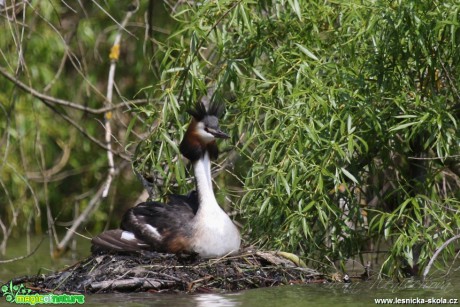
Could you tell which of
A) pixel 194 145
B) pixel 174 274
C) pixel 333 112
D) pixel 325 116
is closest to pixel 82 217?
pixel 194 145

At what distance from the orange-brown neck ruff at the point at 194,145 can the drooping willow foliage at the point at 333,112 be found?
15 centimetres

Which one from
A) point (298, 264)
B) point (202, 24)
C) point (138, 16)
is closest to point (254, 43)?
point (202, 24)

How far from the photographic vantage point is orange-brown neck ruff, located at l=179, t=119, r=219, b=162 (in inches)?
345

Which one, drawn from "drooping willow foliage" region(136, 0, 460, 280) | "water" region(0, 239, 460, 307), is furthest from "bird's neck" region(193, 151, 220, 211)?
"water" region(0, 239, 460, 307)

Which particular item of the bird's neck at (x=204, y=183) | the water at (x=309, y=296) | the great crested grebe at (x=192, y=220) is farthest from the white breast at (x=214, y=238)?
the water at (x=309, y=296)

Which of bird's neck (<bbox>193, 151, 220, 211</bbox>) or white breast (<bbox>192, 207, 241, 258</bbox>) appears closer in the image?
white breast (<bbox>192, 207, 241, 258</bbox>)

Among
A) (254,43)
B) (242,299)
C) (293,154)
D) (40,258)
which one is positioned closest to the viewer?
(242,299)

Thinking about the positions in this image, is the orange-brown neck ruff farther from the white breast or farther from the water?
the water

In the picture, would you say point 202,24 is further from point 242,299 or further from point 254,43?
point 242,299

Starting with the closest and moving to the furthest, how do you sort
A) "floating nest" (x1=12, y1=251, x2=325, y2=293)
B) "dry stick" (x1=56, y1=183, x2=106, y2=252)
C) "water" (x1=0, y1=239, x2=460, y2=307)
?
"water" (x1=0, y1=239, x2=460, y2=307), "floating nest" (x1=12, y1=251, x2=325, y2=293), "dry stick" (x1=56, y1=183, x2=106, y2=252)

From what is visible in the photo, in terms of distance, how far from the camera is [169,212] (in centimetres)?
861

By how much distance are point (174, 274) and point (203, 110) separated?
4.37ft

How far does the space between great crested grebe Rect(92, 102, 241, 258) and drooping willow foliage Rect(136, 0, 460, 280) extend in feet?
0.58

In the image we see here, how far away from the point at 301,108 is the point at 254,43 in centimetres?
92
